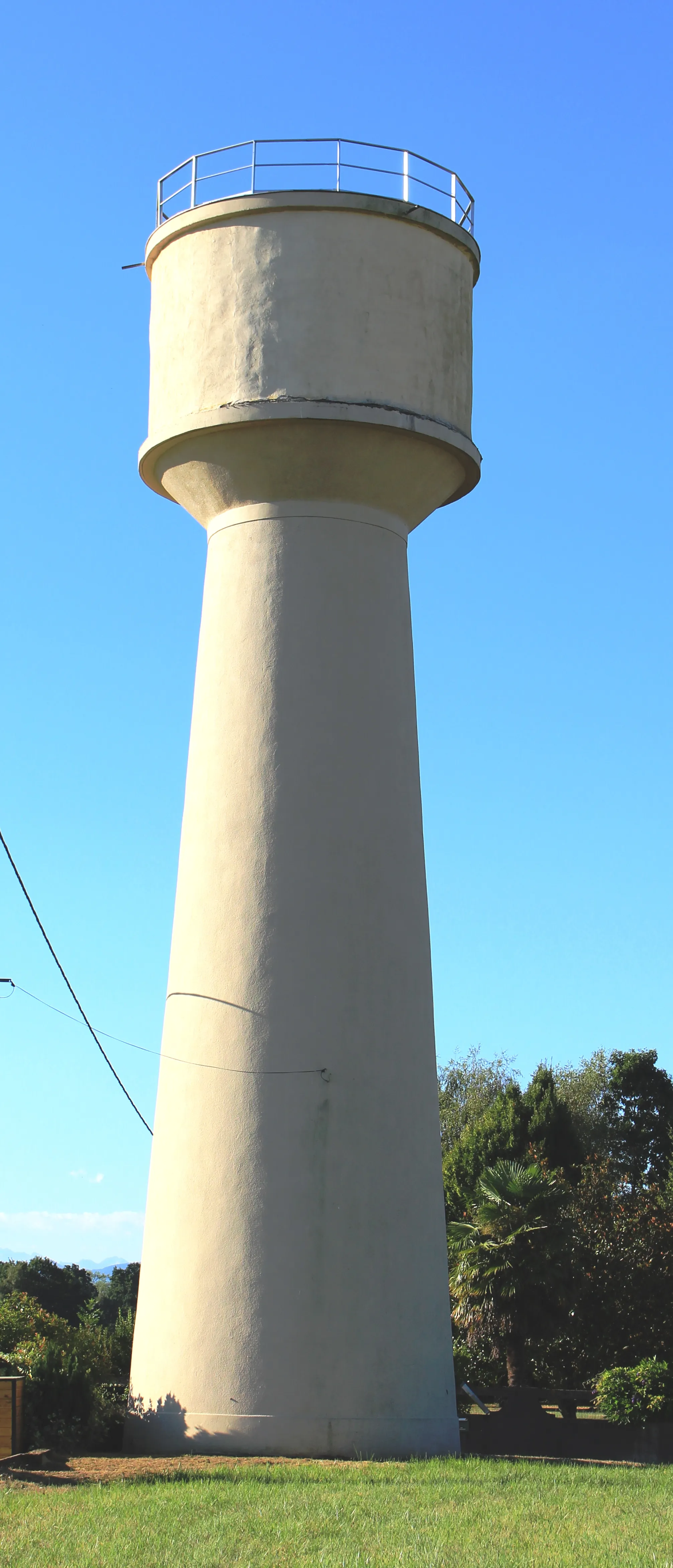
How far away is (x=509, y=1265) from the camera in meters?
24.6

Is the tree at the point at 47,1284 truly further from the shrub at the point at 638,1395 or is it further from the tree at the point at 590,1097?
the shrub at the point at 638,1395

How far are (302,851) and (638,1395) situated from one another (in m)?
8.64

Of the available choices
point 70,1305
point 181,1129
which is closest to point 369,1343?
point 181,1129

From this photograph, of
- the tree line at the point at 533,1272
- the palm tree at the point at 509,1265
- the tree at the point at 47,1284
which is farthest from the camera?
the tree at the point at 47,1284

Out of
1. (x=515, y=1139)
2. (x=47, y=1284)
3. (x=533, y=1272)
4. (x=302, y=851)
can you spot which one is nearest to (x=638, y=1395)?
(x=533, y=1272)

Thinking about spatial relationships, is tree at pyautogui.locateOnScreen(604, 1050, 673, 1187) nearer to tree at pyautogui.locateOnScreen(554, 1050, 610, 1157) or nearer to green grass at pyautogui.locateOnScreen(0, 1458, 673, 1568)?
tree at pyautogui.locateOnScreen(554, 1050, 610, 1157)

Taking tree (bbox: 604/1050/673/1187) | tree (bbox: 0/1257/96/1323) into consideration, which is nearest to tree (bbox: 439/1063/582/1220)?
tree (bbox: 604/1050/673/1187)

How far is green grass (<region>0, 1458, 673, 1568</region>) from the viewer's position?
1016 cm

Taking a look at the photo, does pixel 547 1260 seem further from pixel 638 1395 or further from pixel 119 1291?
pixel 119 1291

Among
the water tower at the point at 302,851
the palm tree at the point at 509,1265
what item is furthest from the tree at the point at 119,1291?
the water tower at the point at 302,851

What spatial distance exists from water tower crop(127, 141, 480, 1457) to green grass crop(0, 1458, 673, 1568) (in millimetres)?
1511

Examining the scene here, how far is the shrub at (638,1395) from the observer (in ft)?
64.4

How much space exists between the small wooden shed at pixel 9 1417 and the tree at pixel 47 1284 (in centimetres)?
3290

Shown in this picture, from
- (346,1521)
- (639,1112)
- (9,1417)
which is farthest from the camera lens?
(639,1112)
